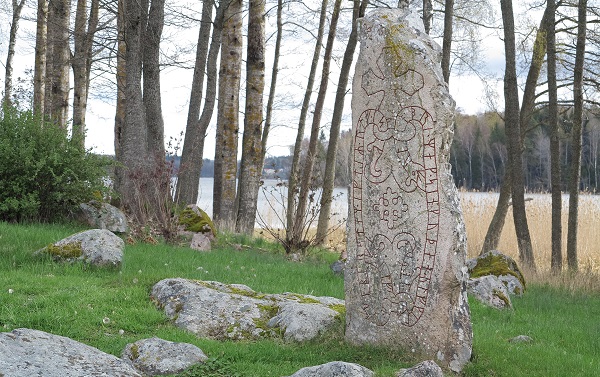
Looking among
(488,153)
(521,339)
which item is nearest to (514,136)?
(521,339)

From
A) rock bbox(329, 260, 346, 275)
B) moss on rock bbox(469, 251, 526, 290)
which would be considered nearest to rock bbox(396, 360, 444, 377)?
rock bbox(329, 260, 346, 275)

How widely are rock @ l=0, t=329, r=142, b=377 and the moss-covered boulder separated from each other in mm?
8812

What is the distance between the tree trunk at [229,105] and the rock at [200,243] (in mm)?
3762

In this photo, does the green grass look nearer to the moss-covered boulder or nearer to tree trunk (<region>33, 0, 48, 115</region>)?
the moss-covered boulder

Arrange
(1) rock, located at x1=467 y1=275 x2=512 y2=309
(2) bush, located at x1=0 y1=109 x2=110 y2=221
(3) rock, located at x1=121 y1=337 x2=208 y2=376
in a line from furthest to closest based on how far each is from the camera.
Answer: (2) bush, located at x1=0 y1=109 x2=110 y2=221
(1) rock, located at x1=467 y1=275 x2=512 y2=309
(3) rock, located at x1=121 y1=337 x2=208 y2=376

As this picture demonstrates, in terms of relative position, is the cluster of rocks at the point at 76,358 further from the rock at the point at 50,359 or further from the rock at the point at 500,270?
the rock at the point at 500,270

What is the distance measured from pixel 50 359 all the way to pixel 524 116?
515 inches

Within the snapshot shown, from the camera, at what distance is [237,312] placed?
7.34m

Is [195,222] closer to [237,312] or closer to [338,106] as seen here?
[338,106]

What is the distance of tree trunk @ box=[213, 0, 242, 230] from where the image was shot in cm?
1703

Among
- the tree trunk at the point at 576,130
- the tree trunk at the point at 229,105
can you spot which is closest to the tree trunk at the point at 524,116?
the tree trunk at the point at 576,130

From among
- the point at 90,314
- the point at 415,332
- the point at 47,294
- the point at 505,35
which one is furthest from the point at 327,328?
the point at 505,35

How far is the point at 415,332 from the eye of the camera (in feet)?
21.5

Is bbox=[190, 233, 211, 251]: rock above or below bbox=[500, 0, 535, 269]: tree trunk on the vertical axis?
below
